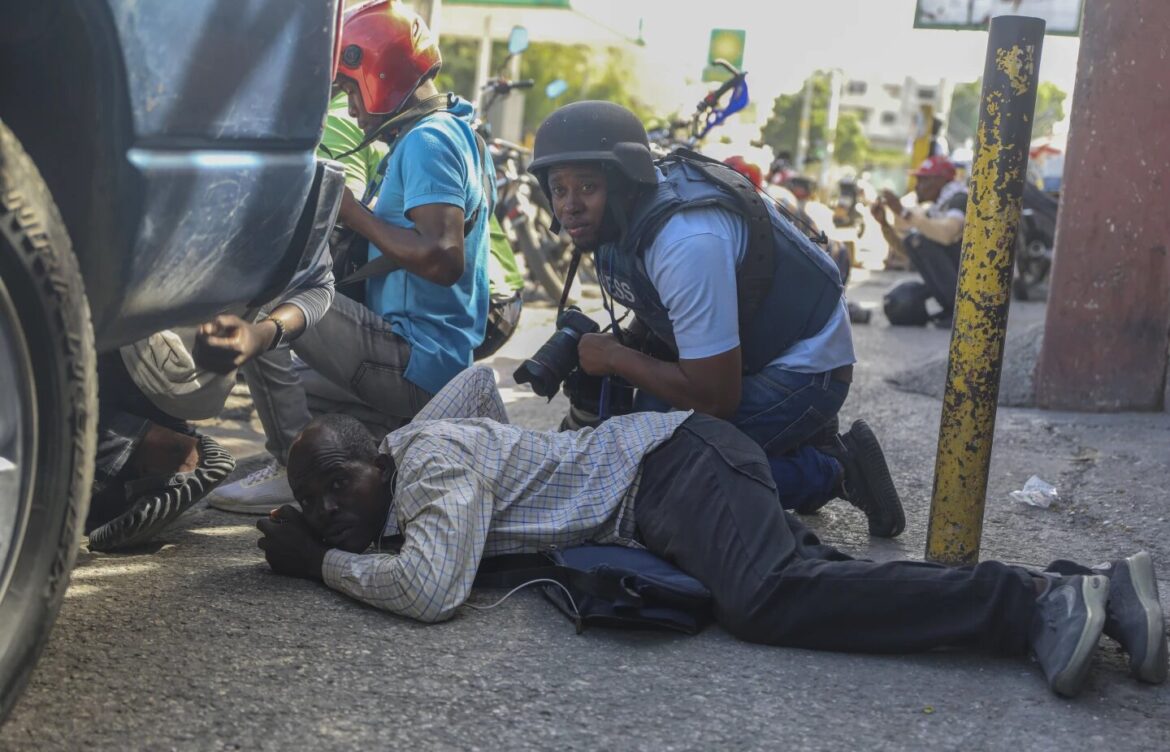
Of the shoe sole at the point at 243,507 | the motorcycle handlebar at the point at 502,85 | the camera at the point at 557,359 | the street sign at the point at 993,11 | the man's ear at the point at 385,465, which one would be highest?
the street sign at the point at 993,11

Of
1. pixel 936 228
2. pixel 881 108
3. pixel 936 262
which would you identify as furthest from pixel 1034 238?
pixel 881 108

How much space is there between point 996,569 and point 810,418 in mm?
1083

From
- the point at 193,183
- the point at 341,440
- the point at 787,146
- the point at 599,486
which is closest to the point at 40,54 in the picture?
the point at 193,183

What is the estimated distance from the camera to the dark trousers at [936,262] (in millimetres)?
10781

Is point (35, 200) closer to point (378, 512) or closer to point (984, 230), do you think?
point (378, 512)

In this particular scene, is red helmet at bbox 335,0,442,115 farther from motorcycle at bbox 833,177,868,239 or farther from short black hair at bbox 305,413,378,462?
motorcycle at bbox 833,177,868,239

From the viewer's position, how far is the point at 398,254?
13.3 ft

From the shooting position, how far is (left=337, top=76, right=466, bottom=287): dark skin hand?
13.3 ft

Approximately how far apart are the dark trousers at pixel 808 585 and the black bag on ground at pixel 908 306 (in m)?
7.94

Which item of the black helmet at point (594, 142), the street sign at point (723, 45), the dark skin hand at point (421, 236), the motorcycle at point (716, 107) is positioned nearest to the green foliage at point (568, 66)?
the street sign at point (723, 45)

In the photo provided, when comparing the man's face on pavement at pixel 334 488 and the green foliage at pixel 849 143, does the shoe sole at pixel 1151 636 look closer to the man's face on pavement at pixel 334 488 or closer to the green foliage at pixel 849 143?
the man's face on pavement at pixel 334 488

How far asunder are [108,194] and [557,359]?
70.3 inches

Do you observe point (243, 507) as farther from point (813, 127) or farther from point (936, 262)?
point (813, 127)

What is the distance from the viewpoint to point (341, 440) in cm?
317
